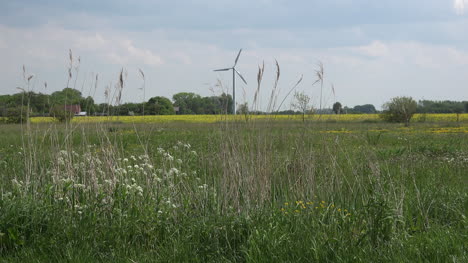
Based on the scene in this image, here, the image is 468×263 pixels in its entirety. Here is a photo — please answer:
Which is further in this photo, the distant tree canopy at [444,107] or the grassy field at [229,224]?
the distant tree canopy at [444,107]

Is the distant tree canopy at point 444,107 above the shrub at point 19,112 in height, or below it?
above

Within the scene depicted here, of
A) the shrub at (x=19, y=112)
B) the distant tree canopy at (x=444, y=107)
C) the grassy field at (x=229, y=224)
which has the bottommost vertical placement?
the grassy field at (x=229, y=224)

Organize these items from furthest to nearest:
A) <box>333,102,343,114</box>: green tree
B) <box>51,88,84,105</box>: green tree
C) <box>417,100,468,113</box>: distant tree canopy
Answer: <box>417,100,468,113</box>: distant tree canopy, <box>333,102,343,114</box>: green tree, <box>51,88,84,105</box>: green tree

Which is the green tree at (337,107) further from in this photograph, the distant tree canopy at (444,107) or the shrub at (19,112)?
the distant tree canopy at (444,107)

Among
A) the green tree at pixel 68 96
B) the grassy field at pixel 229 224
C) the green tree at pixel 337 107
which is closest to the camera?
the grassy field at pixel 229 224

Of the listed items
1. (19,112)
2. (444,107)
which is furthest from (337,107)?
(444,107)

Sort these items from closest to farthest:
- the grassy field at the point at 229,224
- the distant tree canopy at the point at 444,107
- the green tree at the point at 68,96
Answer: the grassy field at the point at 229,224 < the green tree at the point at 68,96 < the distant tree canopy at the point at 444,107

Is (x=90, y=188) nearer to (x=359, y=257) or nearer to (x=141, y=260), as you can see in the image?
(x=141, y=260)

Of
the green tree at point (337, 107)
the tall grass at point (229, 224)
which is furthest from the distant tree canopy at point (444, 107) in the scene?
the tall grass at point (229, 224)

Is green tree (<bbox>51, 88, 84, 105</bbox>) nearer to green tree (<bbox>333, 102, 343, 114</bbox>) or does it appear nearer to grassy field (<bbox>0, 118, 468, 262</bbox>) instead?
grassy field (<bbox>0, 118, 468, 262</bbox>)

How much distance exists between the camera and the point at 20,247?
4.10 meters

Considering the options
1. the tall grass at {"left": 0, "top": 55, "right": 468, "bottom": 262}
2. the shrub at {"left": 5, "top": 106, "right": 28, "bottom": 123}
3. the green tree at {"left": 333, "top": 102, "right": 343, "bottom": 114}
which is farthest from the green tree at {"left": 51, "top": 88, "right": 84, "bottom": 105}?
the green tree at {"left": 333, "top": 102, "right": 343, "bottom": 114}

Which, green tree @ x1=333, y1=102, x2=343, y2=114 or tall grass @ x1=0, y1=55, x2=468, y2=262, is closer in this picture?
tall grass @ x1=0, y1=55, x2=468, y2=262

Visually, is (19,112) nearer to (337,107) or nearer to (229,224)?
(337,107)
